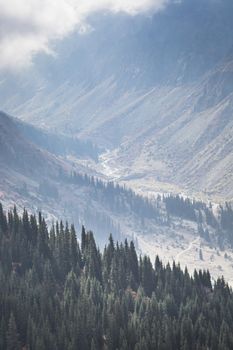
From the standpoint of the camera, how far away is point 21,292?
18088 cm

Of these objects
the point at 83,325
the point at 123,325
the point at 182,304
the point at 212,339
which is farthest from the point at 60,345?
the point at 182,304

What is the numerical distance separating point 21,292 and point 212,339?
1965 inches

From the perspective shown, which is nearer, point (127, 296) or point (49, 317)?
point (49, 317)

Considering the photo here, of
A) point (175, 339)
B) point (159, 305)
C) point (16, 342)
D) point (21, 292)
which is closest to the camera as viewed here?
point (16, 342)

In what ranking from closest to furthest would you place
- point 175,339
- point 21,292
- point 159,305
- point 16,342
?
point 16,342 < point 175,339 < point 21,292 < point 159,305

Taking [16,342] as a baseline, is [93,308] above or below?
above

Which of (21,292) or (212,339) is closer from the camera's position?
(212,339)

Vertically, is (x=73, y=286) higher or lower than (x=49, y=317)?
higher

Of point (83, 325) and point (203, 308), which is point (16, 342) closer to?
point (83, 325)

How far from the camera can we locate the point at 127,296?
646ft

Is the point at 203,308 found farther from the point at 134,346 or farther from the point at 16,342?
the point at 16,342

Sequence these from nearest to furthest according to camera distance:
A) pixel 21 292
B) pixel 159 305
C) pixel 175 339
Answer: pixel 175 339, pixel 21 292, pixel 159 305

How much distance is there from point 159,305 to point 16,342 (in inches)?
1891

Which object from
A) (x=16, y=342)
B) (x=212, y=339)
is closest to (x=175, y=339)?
(x=212, y=339)
